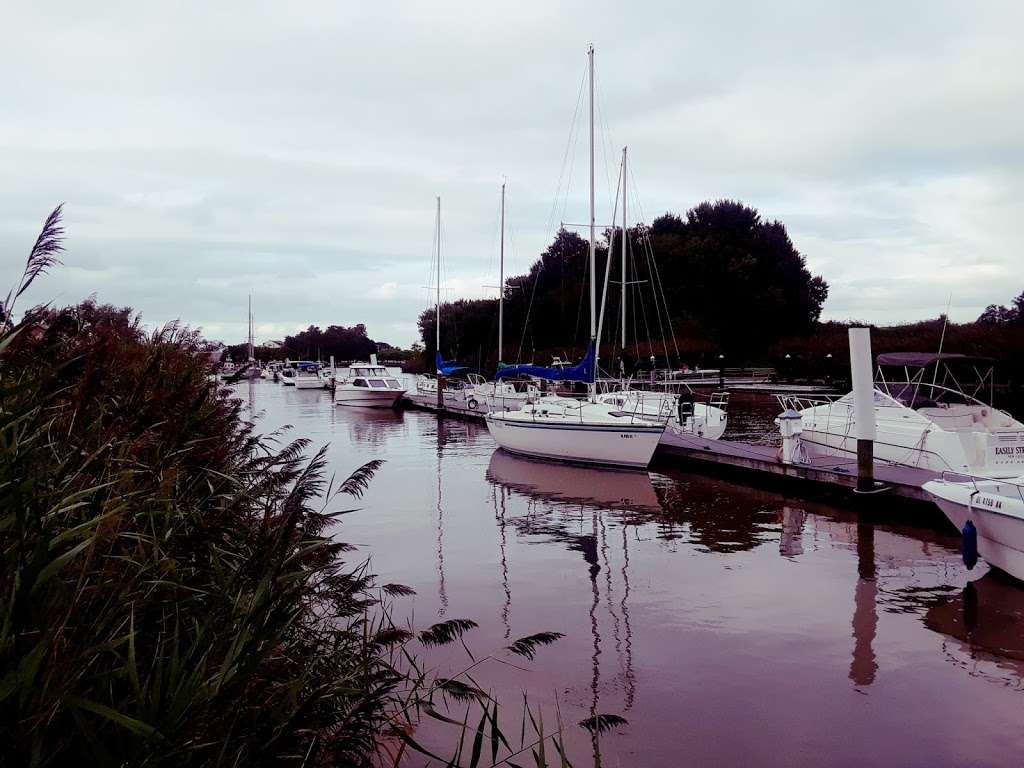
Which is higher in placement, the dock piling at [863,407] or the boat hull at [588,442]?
the dock piling at [863,407]

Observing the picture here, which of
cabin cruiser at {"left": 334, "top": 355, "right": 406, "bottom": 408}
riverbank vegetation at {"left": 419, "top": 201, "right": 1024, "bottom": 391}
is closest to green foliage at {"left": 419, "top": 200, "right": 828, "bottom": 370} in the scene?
riverbank vegetation at {"left": 419, "top": 201, "right": 1024, "bottom": 391}

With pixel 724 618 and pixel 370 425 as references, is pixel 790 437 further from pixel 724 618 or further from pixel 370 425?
pixel 370 425

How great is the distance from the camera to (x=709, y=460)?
19.9 meters

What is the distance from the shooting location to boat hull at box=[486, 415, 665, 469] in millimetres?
19969

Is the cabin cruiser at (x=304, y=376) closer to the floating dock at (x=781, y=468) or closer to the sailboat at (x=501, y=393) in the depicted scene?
the sailboat at (x=501, y=393)

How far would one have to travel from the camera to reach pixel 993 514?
10.1 meters

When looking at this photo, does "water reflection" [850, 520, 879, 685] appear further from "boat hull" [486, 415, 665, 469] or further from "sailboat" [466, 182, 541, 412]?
"sailboat" [466, 182, 541, 412]

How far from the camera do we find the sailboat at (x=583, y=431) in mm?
20047

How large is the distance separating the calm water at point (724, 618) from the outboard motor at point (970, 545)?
14.8 inches

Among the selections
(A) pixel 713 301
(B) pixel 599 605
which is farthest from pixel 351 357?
(B) pixel 599 605

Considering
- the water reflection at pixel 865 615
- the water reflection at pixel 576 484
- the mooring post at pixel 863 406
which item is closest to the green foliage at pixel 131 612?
the water reflection at pixel 865 615

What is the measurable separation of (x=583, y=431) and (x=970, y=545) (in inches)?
440

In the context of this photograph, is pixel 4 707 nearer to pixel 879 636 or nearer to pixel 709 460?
pixel 879 636

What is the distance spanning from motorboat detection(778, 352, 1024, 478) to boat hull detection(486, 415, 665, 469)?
12.2ft
